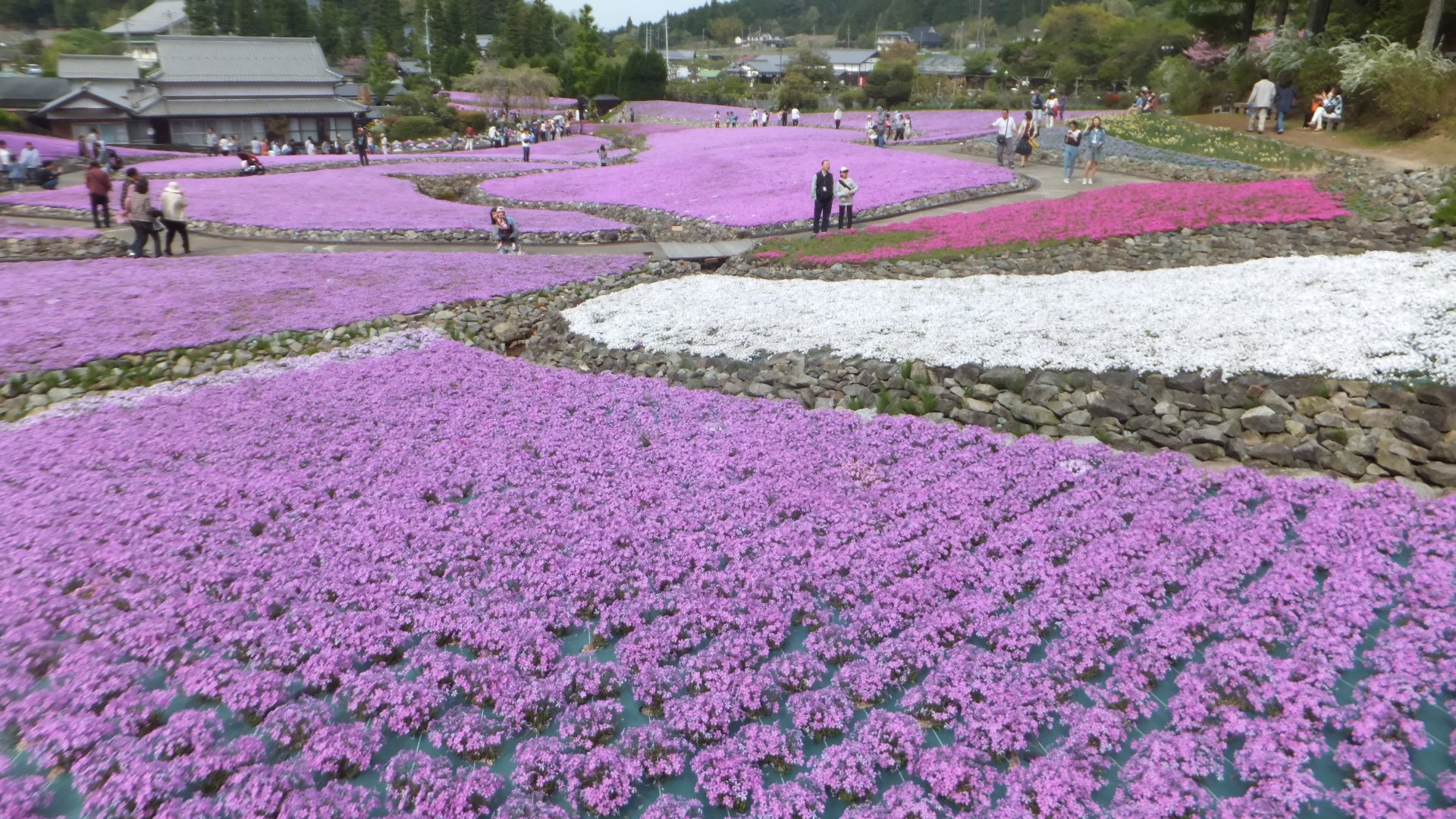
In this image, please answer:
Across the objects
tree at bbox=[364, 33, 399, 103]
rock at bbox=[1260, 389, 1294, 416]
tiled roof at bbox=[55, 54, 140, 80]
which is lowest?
rock at bbox=[1260, 389, 1294, 416]

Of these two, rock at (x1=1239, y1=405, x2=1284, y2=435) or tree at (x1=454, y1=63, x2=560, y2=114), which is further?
tree at (x1=454, y1=63, x2=560, y2=114)

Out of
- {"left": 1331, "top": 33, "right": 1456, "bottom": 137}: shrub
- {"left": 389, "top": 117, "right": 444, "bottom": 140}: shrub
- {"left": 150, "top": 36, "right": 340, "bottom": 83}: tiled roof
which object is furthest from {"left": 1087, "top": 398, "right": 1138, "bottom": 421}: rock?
{"left": 150, "top": 36, "right": 340, "bottom": 83}: tiled roof

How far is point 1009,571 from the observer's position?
9.29 m

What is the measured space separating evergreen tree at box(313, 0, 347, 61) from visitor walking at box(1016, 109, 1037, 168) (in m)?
126

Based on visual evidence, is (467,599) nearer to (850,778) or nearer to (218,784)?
(218,784)

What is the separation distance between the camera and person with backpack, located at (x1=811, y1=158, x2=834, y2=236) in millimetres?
27359

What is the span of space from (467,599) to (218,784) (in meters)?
2.80

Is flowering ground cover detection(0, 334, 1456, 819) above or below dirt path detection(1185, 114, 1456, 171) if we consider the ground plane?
below

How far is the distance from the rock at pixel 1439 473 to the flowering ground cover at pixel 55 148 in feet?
229

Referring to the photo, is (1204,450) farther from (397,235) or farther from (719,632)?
(397,235)

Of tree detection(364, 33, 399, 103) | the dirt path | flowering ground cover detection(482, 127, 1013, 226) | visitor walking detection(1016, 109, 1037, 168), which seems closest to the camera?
the dirt path

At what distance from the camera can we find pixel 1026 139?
129ft

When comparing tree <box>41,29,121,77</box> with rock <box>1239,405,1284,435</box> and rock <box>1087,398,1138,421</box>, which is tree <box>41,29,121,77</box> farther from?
rock <box>1239,405,1284,435</box>

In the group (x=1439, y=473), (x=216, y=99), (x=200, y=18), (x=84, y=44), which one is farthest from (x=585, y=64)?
(x=1439, y=473)
